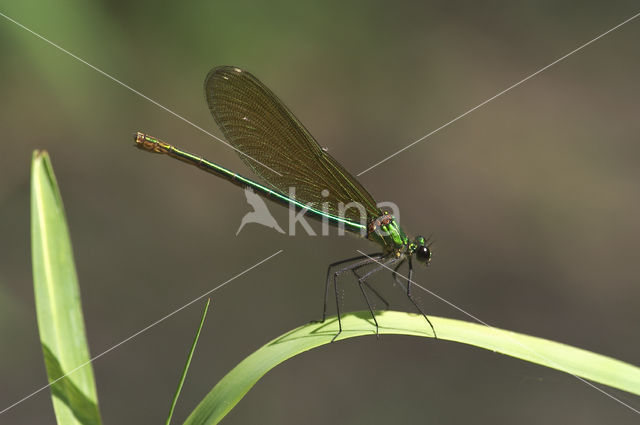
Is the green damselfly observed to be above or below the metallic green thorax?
above

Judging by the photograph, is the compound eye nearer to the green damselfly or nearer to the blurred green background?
the green damselfly

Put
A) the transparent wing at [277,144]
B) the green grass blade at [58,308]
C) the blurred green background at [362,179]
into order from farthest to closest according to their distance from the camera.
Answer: the blurred green background at [362,179] < the transparent wing at [277,144] < the green grass blade at [58,308]

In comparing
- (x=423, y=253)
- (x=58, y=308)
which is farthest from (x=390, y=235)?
(x=58, y=308)

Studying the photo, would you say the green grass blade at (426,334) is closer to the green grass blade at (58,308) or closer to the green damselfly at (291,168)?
the green grass blade at (58,308)

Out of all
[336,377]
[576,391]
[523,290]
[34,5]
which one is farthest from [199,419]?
[523,290]

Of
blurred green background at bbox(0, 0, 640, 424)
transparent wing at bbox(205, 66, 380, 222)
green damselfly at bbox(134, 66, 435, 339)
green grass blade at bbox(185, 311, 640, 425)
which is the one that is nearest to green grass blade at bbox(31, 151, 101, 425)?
green grass blade at bbox(185, 311, 640, 425)

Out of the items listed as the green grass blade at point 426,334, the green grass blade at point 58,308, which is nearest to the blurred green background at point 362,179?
the green grass blade at point 426,334

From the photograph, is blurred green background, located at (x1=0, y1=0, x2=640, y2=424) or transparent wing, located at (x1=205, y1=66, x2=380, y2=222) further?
blurred green background, located at (x1=0, y1=0, x2=640, y2=424)
